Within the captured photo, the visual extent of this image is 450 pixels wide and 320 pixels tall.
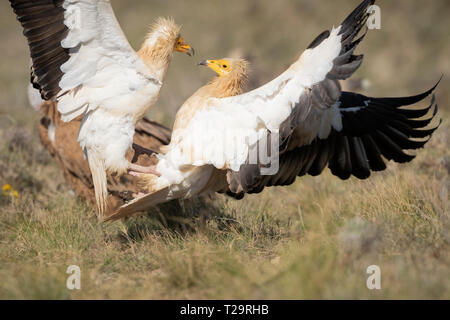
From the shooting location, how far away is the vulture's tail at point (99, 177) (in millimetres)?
4344

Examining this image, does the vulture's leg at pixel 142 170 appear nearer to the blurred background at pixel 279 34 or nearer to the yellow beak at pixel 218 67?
the yellow beak at pixel 218 67

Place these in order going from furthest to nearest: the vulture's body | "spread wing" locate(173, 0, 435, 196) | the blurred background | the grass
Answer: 1. the blurred background
2. the vulture's body
3. "spread wing" locate(173, 0, 435, 196)
4. the grass

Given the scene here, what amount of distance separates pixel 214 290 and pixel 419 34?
1726 centimetres

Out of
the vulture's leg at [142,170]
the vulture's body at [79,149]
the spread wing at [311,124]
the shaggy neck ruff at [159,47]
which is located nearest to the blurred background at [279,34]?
the vulture's body at [79,149]

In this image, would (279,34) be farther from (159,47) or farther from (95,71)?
(95,71)

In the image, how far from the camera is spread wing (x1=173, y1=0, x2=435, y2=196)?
3695mm

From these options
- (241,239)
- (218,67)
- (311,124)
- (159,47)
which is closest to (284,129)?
(311,124)

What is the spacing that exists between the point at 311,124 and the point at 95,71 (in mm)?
1761

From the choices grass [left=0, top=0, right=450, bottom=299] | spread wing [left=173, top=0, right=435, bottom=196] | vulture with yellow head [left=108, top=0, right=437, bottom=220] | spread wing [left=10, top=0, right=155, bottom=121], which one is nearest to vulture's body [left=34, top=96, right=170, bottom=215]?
grass [left=0, top=0, right=450, bottom=299]

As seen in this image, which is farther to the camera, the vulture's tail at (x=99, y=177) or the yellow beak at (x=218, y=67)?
the yellow beak at (x=218, y=67)

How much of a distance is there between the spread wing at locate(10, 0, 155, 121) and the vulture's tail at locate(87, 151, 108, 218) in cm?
38

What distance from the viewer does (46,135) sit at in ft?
19.2

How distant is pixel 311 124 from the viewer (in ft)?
14.2

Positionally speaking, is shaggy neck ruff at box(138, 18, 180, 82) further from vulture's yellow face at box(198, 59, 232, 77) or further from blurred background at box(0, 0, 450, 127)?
blurred background at box(0, 0, 450, 127)
